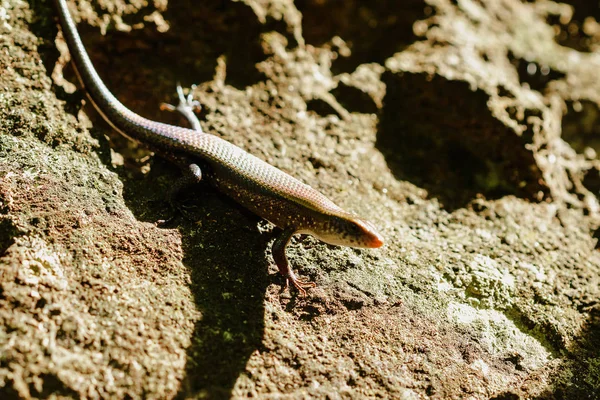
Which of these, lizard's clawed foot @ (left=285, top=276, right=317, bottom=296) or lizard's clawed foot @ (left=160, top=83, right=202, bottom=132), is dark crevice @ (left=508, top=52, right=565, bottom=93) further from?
lizard's clawed foot @ (left=285, top=276, right=317, bottom=296)

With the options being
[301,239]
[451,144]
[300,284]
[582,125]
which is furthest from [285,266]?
[582,125]

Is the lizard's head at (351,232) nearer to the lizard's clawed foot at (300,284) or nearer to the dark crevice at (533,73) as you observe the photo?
the lizard's clawed foot at (300,284)

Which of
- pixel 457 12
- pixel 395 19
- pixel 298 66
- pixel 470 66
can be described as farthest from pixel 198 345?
pixel 457 12

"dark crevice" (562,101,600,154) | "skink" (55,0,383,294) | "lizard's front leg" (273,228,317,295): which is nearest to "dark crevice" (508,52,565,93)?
"dark crevice" (562,101,600,154)

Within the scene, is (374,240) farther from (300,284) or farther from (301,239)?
(301,239)

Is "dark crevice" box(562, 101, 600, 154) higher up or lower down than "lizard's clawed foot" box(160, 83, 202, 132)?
higher up

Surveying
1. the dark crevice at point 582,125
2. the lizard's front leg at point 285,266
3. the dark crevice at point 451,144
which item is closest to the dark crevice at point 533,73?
the dark crevice at point 582,125

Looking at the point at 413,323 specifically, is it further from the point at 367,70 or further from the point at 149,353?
the point at 367,70
